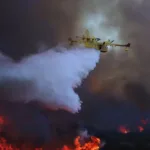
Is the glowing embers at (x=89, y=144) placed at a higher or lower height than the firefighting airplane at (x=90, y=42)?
lower

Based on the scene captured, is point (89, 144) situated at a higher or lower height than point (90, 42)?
lower

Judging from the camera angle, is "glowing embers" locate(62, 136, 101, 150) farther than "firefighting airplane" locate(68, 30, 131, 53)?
Yes

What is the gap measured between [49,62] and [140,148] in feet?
18.3

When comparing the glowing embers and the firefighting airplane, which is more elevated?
the firefighting airplane

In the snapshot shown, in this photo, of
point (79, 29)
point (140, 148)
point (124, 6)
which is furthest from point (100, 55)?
point (140, 148)

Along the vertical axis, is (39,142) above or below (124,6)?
below

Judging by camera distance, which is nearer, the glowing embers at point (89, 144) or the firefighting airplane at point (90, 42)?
the firefighting airplane at point (90, 42)

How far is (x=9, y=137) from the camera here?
45.7 ft

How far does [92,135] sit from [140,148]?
2285 mm

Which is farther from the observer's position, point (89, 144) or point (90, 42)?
point (89, 144)

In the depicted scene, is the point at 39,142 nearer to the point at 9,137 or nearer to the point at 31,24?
the point at 9,137

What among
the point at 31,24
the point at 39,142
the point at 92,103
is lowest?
the point at 39,142

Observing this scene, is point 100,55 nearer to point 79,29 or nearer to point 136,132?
point 79,29

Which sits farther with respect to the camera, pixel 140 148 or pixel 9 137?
pixel 140 148
